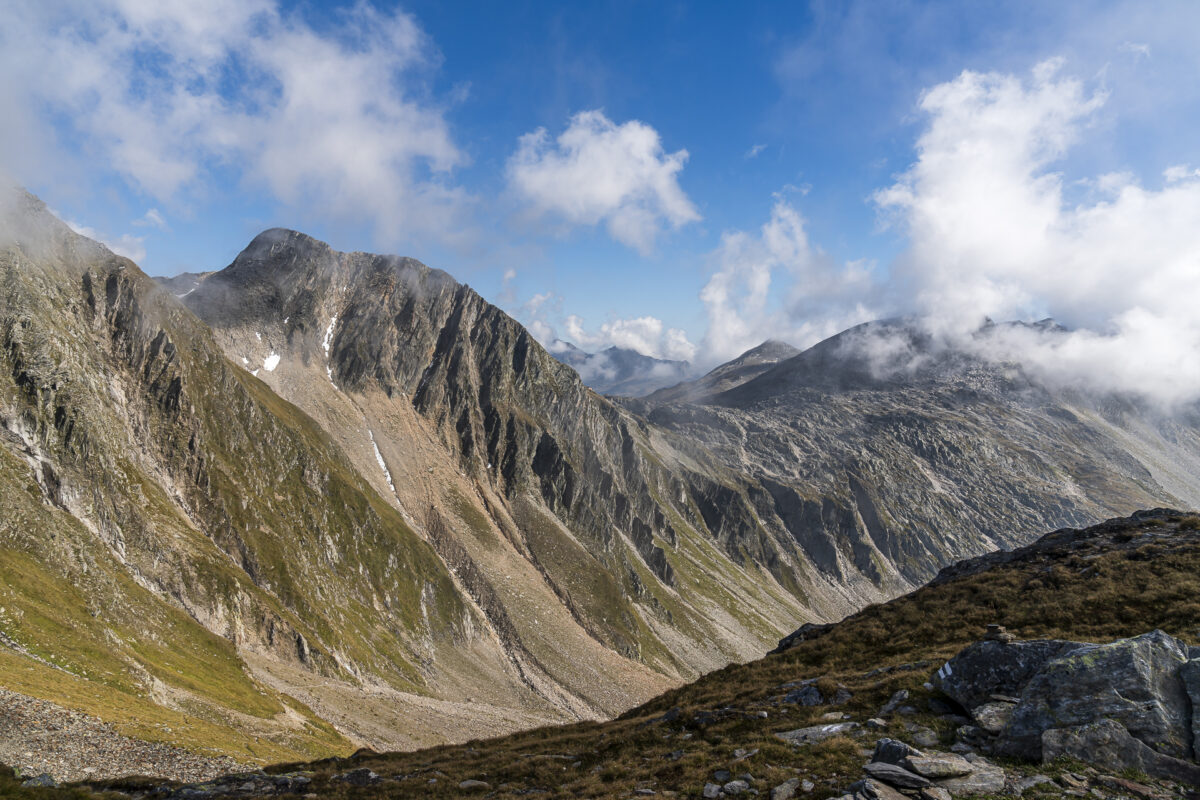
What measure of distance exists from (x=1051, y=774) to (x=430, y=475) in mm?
178834

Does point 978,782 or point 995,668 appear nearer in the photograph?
point 978,782

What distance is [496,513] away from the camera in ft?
614

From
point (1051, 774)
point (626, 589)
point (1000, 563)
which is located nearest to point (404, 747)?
point (1000, 563)

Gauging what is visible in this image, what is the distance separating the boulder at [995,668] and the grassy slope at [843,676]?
1.68m

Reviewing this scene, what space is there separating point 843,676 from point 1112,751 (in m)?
14.6

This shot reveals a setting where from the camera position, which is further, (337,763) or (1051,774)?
(337,763)

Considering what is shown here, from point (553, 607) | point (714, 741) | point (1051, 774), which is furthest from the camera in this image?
point (553, 607)

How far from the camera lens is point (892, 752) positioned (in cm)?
1811

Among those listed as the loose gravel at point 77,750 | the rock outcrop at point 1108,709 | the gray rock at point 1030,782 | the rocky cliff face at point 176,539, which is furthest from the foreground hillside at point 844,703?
the rocky cliff face at point 176,539

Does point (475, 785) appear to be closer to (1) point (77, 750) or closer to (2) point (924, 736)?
(2) point (924, 736)

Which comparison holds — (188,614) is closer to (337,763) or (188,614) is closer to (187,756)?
(187,756)

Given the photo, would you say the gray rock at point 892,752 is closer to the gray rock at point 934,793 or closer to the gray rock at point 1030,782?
the gray rock at point 934,793

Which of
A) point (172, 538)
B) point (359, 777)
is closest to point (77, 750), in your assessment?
point (359, 777)

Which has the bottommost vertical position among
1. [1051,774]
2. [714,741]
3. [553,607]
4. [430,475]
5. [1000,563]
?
[553,607]
